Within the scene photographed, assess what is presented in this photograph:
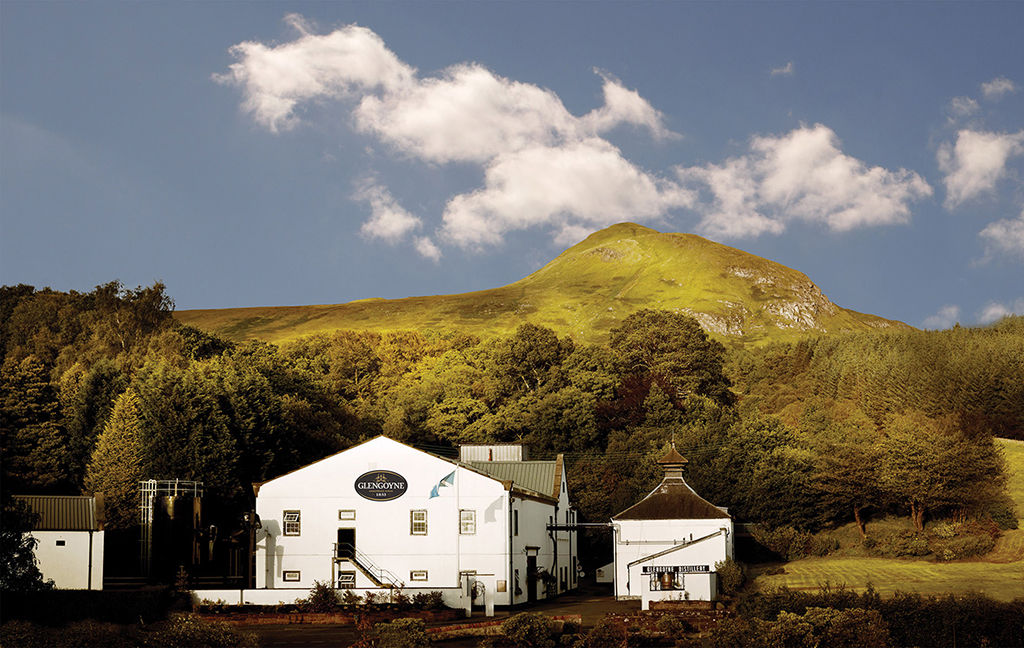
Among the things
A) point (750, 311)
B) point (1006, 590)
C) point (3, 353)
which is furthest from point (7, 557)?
point (750, 311)

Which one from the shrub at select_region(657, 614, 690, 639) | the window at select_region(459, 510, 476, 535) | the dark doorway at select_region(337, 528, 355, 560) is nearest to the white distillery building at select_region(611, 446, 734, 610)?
the window at select_region(459, 510, 476, 535)

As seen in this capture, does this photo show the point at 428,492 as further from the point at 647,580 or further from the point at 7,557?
the point at 7,557

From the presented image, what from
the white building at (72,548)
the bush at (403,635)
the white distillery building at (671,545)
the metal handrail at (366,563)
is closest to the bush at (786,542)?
the white distillery building at (671,545)

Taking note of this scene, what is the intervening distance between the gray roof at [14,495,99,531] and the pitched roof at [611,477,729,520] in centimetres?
2399

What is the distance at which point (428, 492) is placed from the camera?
44.0 m

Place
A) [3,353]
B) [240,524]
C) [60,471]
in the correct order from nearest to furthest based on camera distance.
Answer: [240,524]
[60,471]
[3,353]

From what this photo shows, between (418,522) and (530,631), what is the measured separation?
54.3ft

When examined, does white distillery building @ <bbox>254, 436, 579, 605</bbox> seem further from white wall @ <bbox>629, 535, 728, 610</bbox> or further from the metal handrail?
white wall @ <bbox>629, 535, 728, 610</bbox>

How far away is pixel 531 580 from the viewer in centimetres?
4672

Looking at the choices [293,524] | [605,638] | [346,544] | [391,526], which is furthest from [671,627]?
[293,524]

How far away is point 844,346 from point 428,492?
247ft

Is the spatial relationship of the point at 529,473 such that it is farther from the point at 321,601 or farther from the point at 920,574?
the point at 920,574

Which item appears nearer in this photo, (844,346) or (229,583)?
(229,583)

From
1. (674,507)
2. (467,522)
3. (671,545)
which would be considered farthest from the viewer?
(674,507)
